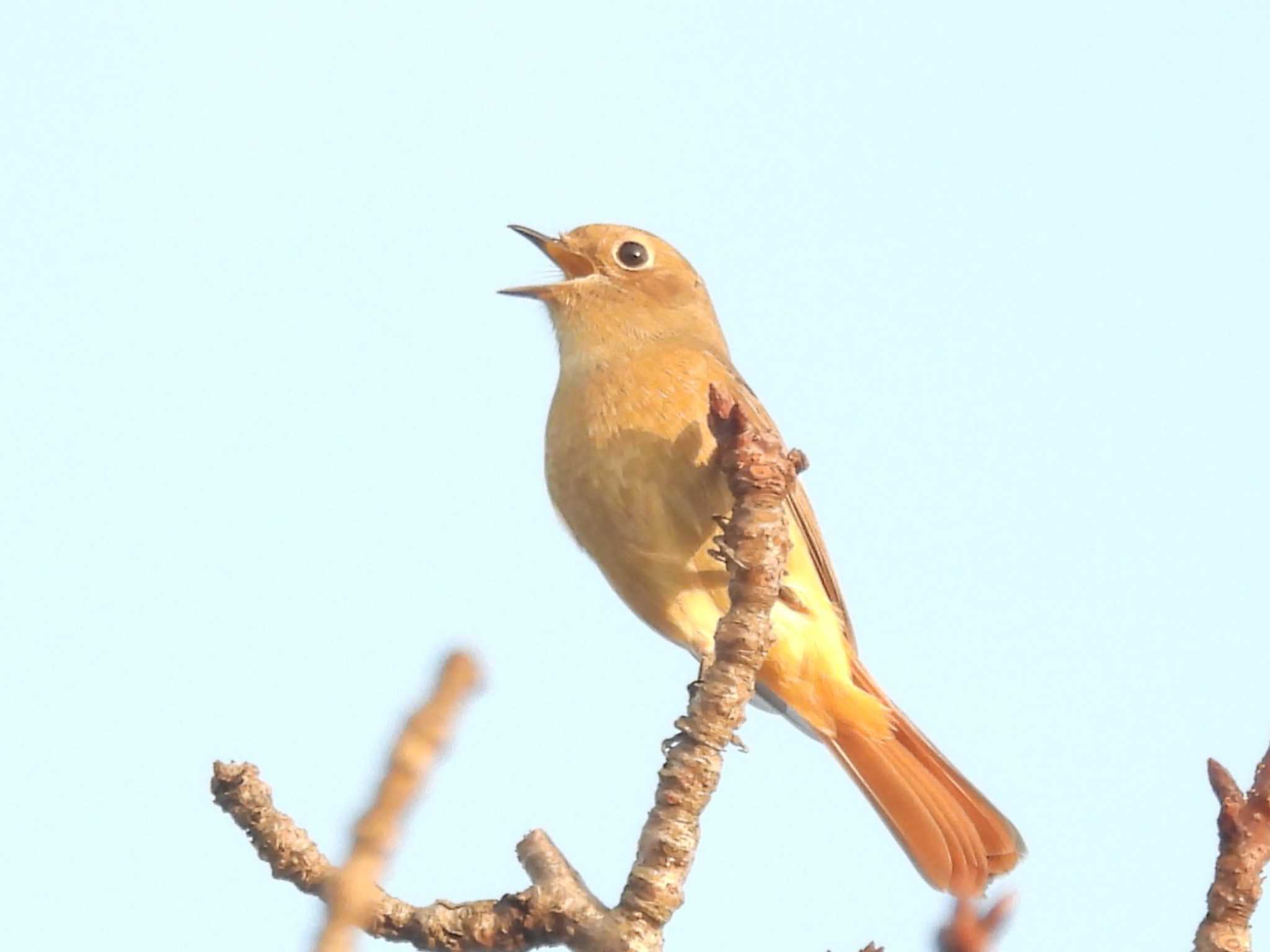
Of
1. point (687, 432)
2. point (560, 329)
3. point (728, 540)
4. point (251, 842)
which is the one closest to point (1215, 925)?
point (728, 540)

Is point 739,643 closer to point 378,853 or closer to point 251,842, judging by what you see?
point 251,842

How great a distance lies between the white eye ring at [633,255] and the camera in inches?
328

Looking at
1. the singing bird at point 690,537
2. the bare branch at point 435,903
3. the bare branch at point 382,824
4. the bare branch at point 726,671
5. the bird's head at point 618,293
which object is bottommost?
the bare branch at point 382,824

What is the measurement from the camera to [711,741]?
4273 mm

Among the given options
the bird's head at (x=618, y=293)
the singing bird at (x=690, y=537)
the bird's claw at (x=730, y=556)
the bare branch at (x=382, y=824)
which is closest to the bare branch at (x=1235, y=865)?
the bird's claw at (x=730, y=556)

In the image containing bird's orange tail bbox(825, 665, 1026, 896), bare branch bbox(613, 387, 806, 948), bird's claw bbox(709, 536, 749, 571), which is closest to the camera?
bare branch bbox(613, 387, 806, 948)

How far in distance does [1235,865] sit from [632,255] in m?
5.49

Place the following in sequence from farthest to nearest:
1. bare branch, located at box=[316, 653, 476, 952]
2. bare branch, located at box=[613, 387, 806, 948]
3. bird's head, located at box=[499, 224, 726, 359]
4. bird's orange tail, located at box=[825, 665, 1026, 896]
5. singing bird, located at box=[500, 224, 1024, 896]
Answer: bird's head, located at box=[499, 224, 726, 359] < bird's orange tail, located at box=[825, 665, 1026, 896] < singing bird, located at box=[500, 224, 1024, 896] < bare branch, located at box=[613, 387, 806, 948] < bare branch, located at box=[316, 653, 476, 952]

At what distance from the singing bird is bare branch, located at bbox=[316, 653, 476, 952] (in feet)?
13.8

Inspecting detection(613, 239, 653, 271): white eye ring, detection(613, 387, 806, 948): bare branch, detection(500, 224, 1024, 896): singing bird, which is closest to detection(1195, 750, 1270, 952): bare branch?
detection(613, 387, 806, 948): bare branch

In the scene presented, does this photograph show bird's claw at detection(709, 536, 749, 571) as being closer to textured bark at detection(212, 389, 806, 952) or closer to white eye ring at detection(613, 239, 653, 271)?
textured bark at detection(212, 389, 806, 952)

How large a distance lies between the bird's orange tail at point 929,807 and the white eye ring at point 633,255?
2.17 metres

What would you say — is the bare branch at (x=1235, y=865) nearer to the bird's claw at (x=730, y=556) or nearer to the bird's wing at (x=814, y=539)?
the bird's claw at (x=730, y=556)

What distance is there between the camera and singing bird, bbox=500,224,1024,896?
6.71 metres
